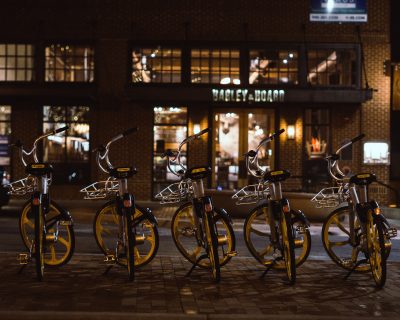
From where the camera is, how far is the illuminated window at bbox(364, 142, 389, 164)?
826 inches

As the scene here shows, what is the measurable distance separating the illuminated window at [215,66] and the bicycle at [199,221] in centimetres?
1325

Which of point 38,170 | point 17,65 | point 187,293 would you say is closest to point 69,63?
point 17,65

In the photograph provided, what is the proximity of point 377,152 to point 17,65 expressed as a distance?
1155 cm

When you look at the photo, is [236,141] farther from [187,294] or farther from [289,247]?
[187,294]

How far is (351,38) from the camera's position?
69.1 feet

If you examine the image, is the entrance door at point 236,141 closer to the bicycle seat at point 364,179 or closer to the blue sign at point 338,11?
the blue sign at point 338,11

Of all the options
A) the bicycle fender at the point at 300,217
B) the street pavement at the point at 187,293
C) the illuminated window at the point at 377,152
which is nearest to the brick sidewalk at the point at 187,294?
the street pavement at the point at 187,293

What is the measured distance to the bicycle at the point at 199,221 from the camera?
6.88 meters

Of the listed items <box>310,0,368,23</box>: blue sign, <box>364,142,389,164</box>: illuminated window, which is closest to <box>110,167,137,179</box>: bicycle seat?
<box>310,0,368,23</box>: blue sign

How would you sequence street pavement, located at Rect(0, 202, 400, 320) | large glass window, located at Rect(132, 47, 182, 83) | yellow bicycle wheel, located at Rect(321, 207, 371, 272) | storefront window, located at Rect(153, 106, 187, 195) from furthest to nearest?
storefront window, located at Rect(153, 106, 187, 195), large glass window, located at Rect(132, 47, 182, 83), yellow bicycle wheel, located at Rect(321, 207, 371, 272), street pavement, located at Rect(0, 202, 400, 320)

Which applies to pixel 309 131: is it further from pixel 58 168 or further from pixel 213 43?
pixel 58 168

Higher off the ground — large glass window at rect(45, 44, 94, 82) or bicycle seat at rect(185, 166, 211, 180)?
large glass window at rect(45, 44, 94, 82)

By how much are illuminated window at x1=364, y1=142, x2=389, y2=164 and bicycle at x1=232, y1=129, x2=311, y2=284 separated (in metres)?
13.5

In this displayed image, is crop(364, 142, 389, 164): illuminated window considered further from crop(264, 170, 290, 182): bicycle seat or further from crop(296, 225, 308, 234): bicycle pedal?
crop(264, 170, 290, 182): bicycle seat
